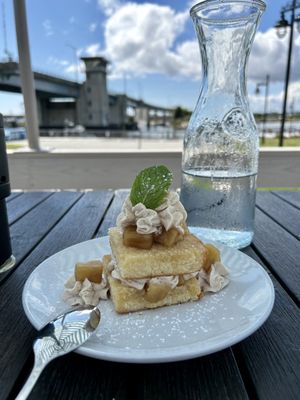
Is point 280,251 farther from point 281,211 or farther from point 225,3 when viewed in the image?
point 225,3

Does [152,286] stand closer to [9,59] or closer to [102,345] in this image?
[102,345]

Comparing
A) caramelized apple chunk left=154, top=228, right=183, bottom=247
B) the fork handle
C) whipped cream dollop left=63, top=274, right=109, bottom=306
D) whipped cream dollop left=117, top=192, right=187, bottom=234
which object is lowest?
whipped cream dollop left=63, top=274, right=109, bottom=306

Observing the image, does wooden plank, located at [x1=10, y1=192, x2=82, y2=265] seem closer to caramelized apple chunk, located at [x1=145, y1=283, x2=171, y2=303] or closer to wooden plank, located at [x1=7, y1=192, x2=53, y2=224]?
wooden plank, located at [x1=7, y1=192, x2=53, y2=224]

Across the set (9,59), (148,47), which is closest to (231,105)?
(9,59)

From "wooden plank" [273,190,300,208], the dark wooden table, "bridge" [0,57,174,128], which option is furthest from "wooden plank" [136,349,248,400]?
"bridge" [0,57,174,128]

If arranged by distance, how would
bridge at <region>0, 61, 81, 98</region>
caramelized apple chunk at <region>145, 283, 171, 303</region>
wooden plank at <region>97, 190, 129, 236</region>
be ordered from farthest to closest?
bridge at <region>0, 61, 81, 98</region> → wooden plank at <region>97, 190, 129, 236</region> → caramelized apple chunk at <region>145, 283, 171, 303</region>

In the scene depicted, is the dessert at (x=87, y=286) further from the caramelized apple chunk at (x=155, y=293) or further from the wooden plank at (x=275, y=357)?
the wooden plank at (x=275, y=357)

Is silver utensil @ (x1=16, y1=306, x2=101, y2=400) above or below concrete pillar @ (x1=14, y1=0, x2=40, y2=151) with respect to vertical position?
below
